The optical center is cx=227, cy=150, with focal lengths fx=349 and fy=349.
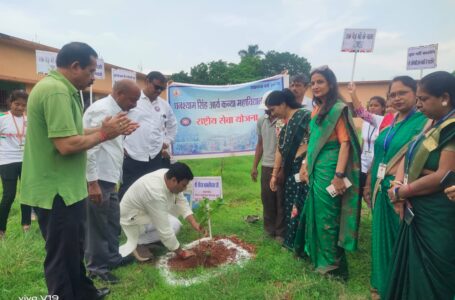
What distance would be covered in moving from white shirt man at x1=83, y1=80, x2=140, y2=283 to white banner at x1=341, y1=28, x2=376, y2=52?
2720 mm

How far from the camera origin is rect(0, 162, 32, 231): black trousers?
15.0 ft

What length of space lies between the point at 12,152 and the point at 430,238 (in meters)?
4.91

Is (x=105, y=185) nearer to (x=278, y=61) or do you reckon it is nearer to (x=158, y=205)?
(x=158, y=205)

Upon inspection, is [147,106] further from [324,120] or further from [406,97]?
[406,97]

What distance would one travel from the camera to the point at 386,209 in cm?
280

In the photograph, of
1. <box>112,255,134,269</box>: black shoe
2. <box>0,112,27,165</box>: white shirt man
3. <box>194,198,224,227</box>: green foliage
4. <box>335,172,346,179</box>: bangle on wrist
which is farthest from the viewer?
<box>0,112,27,165</box>: white shirt man

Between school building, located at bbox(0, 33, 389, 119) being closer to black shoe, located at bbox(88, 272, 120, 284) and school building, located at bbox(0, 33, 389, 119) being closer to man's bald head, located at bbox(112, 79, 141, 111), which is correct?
man's bald head, located at bbox(112, 79, 141, 111)

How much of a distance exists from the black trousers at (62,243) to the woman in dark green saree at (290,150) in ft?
7.44

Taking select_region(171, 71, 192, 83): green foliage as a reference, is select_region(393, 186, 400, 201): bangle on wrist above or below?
below

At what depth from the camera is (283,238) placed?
4.31 m

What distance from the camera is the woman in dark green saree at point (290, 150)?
3889 millimetres

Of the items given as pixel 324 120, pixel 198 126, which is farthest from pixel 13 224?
pixel 324 120

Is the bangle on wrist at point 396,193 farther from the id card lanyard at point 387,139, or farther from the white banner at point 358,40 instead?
the white banner at point 358,40

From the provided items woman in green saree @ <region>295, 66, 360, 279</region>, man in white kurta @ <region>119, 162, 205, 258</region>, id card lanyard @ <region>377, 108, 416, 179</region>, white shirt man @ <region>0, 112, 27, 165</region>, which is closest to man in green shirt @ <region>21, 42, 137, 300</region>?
man in white kurta @ <region>119, 162, 205, 258</region>
